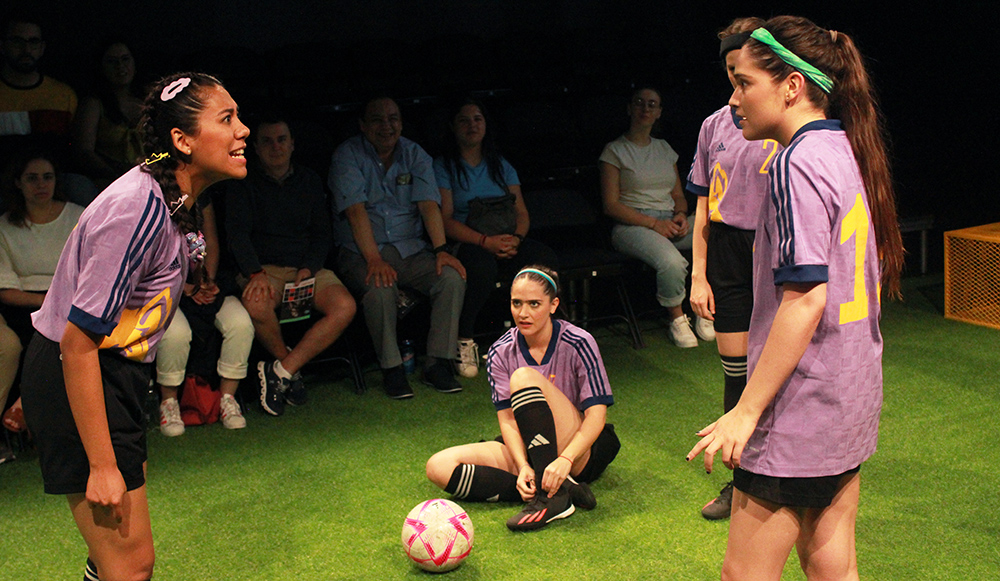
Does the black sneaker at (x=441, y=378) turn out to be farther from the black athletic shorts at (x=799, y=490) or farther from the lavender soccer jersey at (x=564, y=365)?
the black athletic shorts at (x=799, y=490)

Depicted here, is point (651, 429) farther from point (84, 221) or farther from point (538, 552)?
point (84, 221)

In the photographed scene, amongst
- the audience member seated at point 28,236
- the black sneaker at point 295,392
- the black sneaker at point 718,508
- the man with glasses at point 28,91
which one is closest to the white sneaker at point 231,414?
the black sneaker at point 295,392

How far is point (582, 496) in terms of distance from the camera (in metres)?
3.20

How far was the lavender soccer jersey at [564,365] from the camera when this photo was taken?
324 cm

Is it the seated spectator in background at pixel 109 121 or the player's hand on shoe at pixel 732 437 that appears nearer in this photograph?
the player's hand on shoe at pixel 732 437

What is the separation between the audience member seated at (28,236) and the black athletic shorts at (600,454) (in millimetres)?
2277

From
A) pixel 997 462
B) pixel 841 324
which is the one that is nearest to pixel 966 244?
pixel 997 462

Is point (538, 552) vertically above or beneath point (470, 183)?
beneath

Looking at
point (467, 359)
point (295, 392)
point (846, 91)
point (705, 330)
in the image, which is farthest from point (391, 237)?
point (846, 91)

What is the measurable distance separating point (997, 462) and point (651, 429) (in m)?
1.30

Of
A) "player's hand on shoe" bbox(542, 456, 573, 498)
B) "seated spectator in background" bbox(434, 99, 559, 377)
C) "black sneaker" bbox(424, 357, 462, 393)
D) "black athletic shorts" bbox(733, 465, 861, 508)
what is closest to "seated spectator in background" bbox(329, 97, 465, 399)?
"black sneaker" bbox(424, 357, 462, 393)

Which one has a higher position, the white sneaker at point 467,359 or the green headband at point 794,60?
the green headband at point 794,60

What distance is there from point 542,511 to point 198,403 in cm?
195

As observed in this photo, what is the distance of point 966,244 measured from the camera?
211 inches
